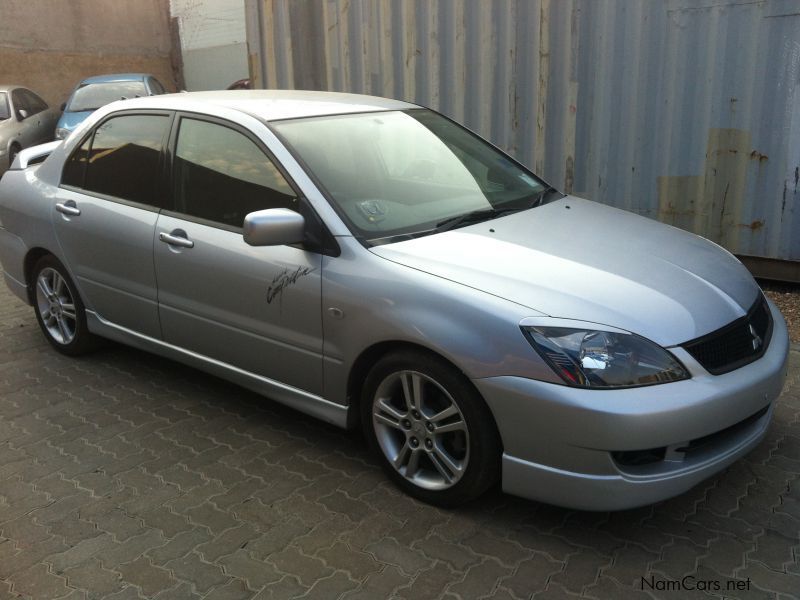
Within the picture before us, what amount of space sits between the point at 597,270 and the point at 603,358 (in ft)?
1.60

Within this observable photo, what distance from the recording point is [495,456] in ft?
9.70

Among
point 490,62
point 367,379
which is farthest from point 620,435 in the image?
point 490,62

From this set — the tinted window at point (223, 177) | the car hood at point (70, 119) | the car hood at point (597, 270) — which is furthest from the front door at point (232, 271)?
the car hood at point (70, 119)

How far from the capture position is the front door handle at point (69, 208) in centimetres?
451

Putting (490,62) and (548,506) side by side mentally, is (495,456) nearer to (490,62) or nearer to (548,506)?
(548,506)

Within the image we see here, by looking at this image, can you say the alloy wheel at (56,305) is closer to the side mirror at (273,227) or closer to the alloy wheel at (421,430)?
the side mirror at (273,227)

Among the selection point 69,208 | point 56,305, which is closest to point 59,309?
point 56,305

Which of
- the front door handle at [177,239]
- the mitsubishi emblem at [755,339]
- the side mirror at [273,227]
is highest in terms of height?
the side mirror at [273,227]

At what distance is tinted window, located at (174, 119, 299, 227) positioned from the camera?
3611 mm

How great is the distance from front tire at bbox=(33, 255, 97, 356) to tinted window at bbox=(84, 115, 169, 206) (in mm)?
683

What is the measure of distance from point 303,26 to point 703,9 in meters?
4.01

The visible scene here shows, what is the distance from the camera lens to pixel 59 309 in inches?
195

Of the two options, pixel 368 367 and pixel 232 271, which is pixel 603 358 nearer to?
pixel 368 367
